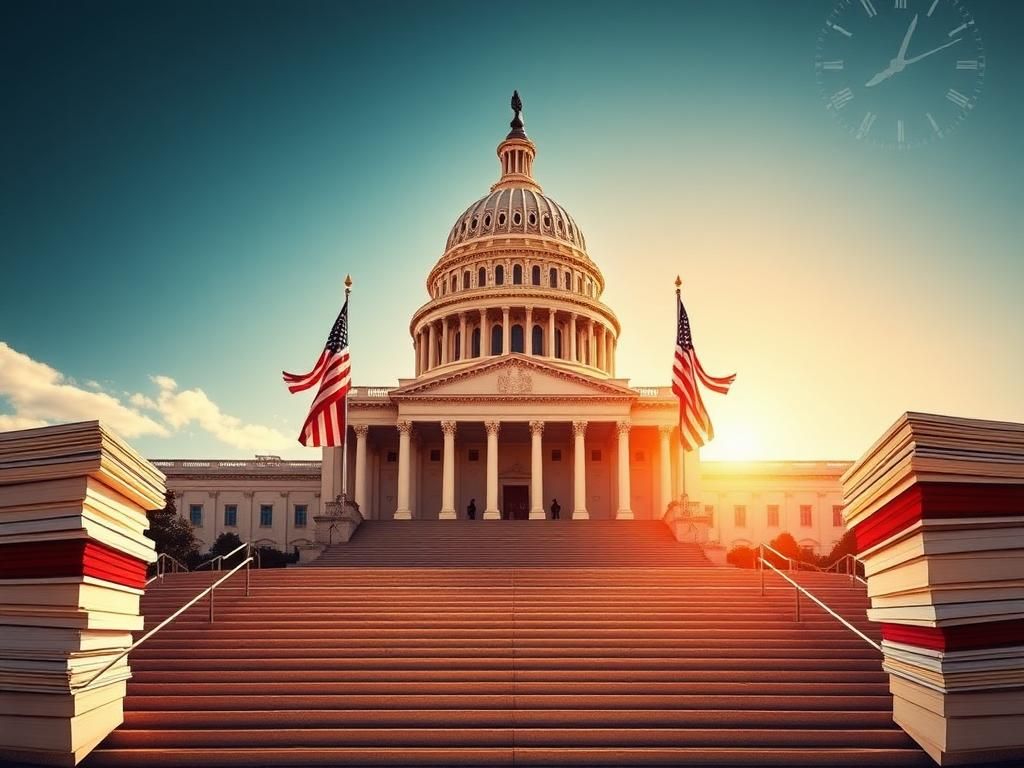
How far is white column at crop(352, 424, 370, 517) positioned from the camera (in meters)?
56.4

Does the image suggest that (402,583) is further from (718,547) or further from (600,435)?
(600,435)

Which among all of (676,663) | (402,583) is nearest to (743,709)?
(676,663)

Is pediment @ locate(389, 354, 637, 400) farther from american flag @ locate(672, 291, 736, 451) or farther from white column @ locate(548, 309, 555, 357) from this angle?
american flag @ locate(672, 291, 736, 451)

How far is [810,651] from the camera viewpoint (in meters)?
17.2

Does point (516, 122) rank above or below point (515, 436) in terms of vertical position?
above

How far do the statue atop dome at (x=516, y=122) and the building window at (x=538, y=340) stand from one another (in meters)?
29.9

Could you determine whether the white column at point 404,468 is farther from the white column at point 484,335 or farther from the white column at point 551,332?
the white column at point 551,332

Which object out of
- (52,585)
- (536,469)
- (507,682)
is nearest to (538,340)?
(536,469)

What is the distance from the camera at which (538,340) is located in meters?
75.7

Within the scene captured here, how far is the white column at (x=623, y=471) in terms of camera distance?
55438 millimetres

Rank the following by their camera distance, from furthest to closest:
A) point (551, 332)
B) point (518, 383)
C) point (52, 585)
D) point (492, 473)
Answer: point (551, 332) < point (518, 383) < point (492, 473) < point (52, 585)

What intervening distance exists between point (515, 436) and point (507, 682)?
46.5m

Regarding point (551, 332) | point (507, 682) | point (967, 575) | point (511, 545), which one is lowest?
point (507, 682)

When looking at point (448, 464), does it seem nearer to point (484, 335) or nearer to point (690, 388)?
point (484, 335)
